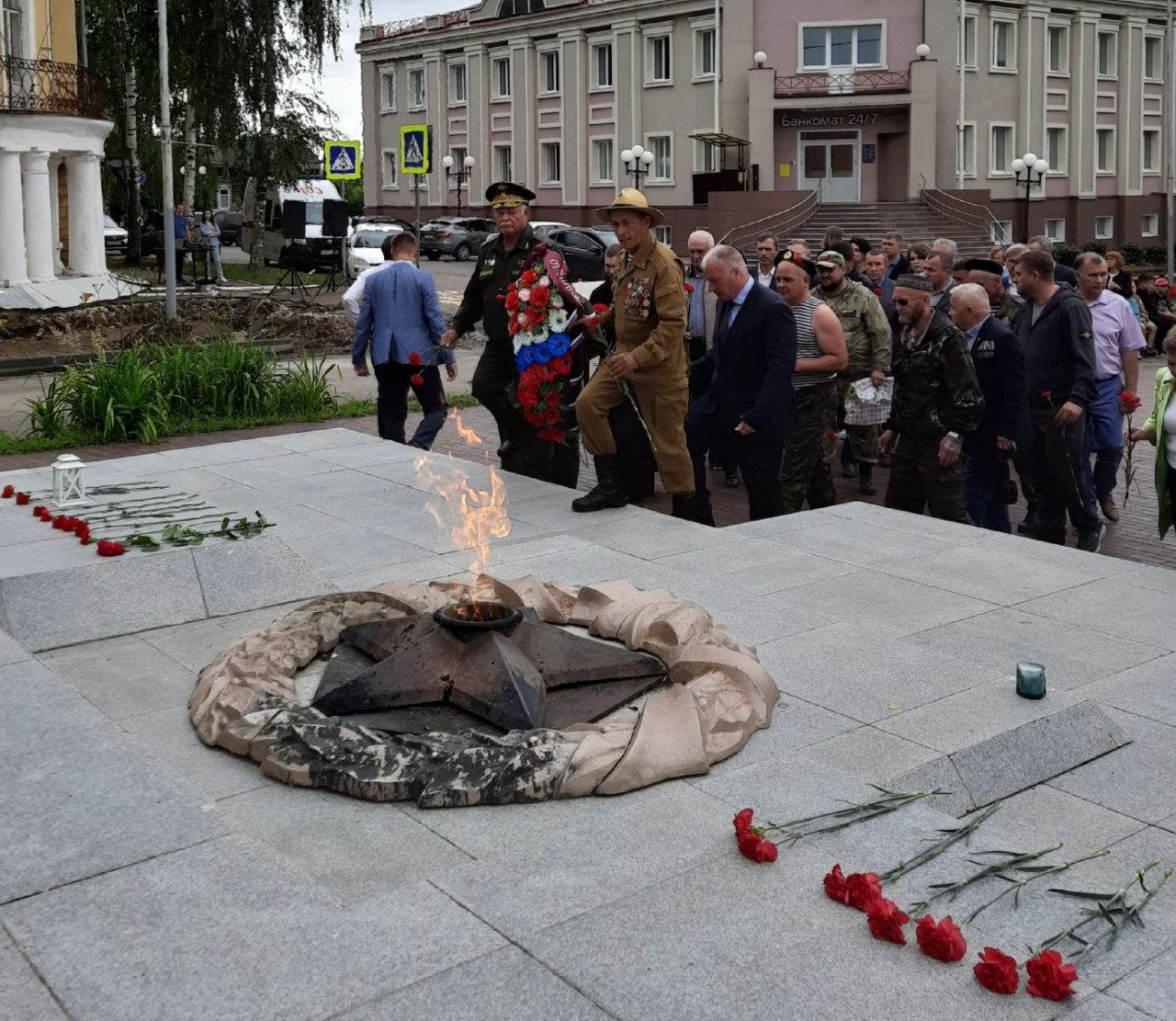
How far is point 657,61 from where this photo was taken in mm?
50781

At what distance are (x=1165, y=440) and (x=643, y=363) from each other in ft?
9.41

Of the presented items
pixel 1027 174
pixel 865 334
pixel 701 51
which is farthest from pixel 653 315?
pixel 701 51

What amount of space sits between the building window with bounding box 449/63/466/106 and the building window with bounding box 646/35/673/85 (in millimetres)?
9835

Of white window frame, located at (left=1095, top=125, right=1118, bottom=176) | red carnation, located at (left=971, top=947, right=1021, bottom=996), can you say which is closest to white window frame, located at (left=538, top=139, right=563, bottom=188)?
white window frame, located at (left=1095, top=125, right=1118, bottom=176)

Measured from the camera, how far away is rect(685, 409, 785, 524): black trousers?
9062mm

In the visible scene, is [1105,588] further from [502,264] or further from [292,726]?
[502,264]

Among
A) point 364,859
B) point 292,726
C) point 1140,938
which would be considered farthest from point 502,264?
point 1140,938

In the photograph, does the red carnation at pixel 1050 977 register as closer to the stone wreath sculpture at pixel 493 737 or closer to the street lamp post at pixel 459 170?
the stone wreath sculpture at pixel 493 737

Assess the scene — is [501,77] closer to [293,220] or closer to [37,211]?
[293,220]

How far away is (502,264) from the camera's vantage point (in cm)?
1023

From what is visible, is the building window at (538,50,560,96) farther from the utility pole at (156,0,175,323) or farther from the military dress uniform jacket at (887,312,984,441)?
the military dress uniform jacket at (887,312,984,441)

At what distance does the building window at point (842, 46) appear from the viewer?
153 ft

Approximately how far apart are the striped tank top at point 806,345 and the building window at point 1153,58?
48.6 m

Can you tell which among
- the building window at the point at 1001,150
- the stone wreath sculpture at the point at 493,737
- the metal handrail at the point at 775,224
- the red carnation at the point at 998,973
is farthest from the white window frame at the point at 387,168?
the red carnation at the point at 998,973
